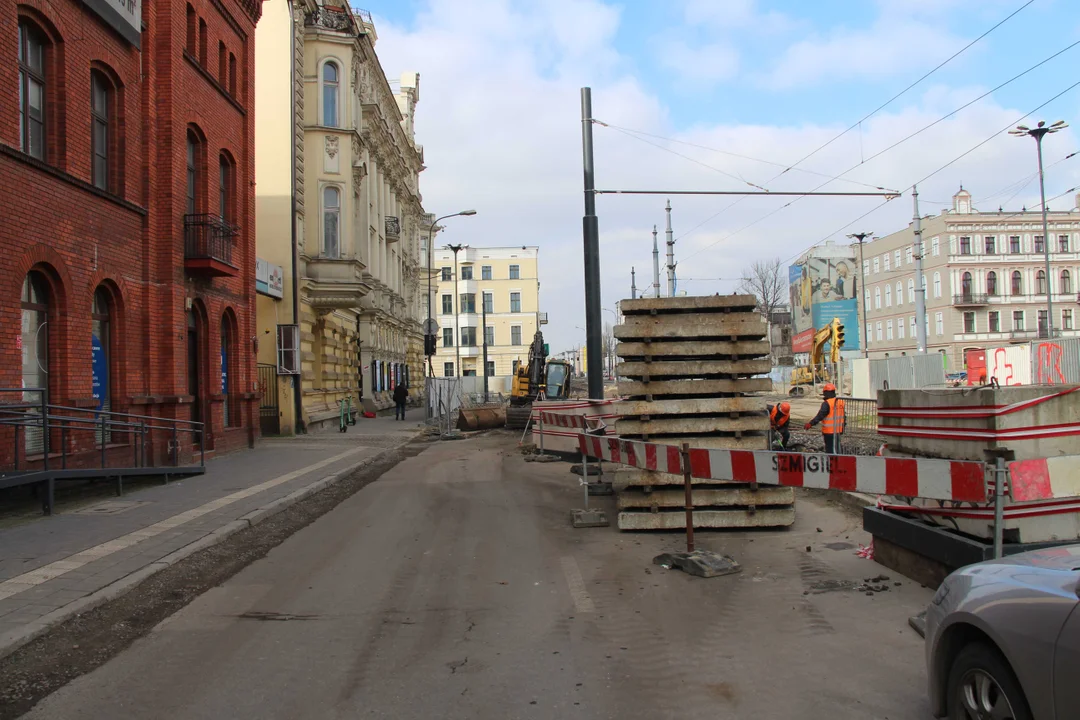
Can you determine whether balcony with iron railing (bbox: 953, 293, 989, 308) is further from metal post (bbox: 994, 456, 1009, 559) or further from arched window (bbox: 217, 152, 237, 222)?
metal post (bbox: 994, 456, 1009, 559)

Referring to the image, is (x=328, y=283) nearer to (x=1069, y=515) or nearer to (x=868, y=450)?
(x=868, y=450)

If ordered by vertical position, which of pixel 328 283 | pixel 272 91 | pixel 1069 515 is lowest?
pixel 1069 515

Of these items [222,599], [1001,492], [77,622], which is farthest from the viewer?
[222,599]

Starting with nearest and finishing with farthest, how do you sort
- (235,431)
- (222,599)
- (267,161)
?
(222,599) → (235,431) → (267,161)

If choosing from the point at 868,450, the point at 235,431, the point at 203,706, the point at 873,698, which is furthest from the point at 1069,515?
the point at 235,431

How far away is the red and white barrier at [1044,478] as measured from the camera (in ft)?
18.0

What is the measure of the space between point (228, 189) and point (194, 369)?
180 inches

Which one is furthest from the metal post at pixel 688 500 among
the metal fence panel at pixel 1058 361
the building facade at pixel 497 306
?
the building facade at pixel 497 306

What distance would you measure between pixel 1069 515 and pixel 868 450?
10.3 meters

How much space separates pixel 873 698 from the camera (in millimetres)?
4180

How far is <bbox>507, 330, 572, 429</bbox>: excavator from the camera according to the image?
1231 inches

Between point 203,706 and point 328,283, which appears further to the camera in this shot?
point 328,283

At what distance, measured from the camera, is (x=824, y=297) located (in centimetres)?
8175

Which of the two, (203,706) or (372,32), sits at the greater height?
(372,32)
